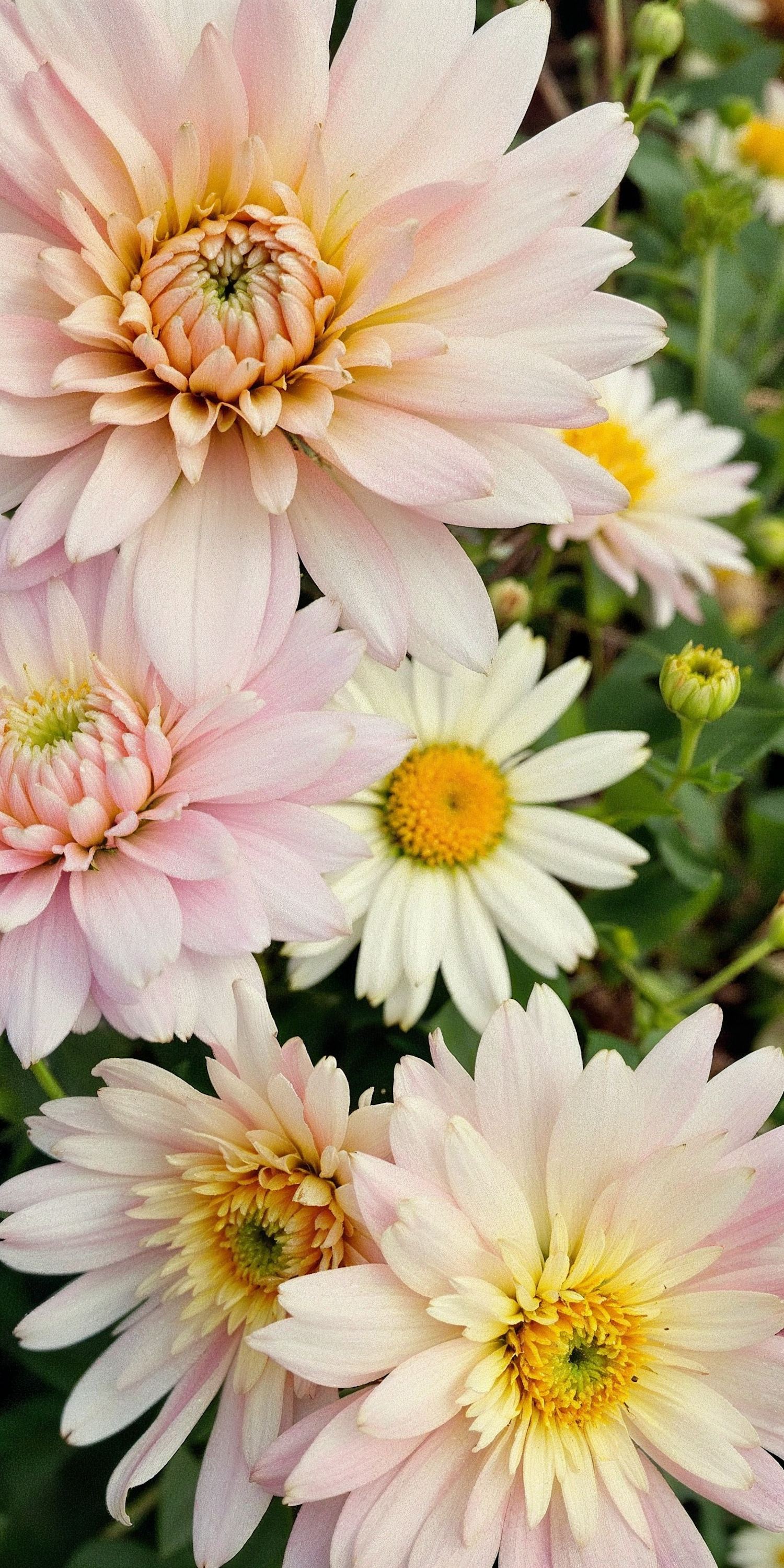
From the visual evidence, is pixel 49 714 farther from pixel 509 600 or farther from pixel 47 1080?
pixel 509 600

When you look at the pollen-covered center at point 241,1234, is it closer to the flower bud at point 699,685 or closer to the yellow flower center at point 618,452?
the flower bud at point 699,685

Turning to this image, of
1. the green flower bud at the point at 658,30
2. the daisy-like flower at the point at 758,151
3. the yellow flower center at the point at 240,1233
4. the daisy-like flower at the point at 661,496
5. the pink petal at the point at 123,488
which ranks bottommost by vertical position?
the yellow flower center at the point at 240,1233

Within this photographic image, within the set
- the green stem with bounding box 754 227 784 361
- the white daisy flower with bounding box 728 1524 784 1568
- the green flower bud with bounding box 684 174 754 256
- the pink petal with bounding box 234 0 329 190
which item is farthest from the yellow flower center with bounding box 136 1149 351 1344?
the green stem with bounding box 754 227 784 361

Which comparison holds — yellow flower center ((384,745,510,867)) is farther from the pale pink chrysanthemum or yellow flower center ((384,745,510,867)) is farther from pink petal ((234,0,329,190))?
pink petal ((234,0,329,190))

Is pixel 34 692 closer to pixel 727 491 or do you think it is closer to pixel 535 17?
pixel 535 17

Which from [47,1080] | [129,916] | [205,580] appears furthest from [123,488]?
[47,1080]

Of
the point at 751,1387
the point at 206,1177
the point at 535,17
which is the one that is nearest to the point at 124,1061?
the point at 206,1177

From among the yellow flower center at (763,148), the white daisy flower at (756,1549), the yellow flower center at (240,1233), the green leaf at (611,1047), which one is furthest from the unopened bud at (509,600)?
the yellow flower center at (763,148)
